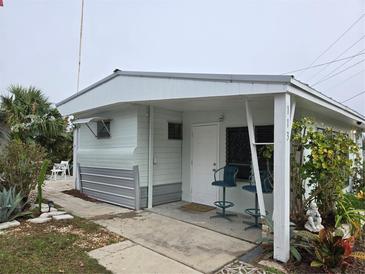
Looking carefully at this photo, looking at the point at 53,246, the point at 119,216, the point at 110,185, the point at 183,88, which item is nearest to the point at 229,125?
the point at 183,88

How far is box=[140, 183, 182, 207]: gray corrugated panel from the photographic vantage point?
22.0ft

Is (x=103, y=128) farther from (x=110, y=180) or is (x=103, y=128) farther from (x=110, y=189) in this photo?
(x=110, y=189)

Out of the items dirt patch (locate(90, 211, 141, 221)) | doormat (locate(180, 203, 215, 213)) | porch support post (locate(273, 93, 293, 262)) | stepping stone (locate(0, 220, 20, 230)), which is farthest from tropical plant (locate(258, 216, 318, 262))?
stepping stone (locate(0, 220, 20, 230))

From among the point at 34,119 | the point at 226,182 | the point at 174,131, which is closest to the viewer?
the point at 226,182

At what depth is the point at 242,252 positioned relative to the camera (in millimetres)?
4027

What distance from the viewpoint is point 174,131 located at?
25.0 feet

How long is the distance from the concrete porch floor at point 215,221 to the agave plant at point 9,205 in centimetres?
300

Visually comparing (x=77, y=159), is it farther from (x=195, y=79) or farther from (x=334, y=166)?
(x=334, y=166)

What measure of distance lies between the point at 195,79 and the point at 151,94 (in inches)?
55.5

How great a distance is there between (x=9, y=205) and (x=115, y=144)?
2.95m

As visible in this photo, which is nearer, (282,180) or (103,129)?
(282,180)

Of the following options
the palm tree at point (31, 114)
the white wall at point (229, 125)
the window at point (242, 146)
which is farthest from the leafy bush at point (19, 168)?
the palm tree at point (31, 114)

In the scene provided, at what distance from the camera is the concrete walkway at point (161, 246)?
3.50 meters

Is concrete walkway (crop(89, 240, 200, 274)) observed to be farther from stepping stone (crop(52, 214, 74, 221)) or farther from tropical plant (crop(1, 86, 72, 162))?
tropical plant (crop(1, 86, 72, 162))
